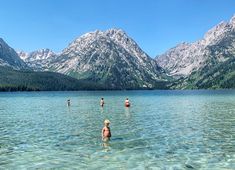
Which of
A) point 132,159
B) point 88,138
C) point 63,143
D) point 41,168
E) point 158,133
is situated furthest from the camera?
point 158,133

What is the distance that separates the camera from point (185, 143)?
39281mm

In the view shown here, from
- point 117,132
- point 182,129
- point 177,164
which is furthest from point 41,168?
point 182,129

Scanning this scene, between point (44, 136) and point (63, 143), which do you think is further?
point (44, 136)

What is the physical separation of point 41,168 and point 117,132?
21724 millimetres

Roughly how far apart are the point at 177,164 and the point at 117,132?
68.2ft

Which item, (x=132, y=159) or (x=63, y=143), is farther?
(x=63, y=143)

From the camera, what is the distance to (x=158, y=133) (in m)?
48.1

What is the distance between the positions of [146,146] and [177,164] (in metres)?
8.87

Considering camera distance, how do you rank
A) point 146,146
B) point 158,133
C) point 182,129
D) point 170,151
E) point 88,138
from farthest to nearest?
point 182,129 < point 158,133 < point 88,138 < point 146,146 < point 170,151

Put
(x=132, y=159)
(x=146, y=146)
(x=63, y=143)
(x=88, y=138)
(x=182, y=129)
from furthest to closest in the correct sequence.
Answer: (x=182, y=129), (x=88, y=138), (x=63, y=143), (x=146, y=146), (x=132, y=159)

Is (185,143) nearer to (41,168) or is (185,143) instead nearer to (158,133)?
(158,133)

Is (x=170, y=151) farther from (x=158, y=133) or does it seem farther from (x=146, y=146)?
(x=158, y=133)

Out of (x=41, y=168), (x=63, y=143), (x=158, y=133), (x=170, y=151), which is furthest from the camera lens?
(x=158, y=133)

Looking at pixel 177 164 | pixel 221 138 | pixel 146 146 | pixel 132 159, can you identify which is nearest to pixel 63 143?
pixel 146 146
